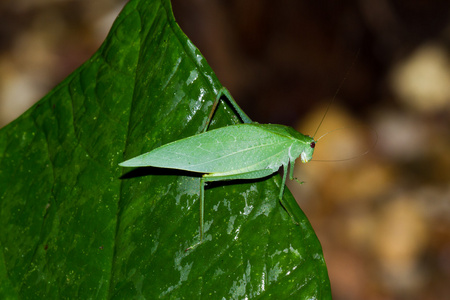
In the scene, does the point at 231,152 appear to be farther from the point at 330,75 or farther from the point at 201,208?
the point at 330,75

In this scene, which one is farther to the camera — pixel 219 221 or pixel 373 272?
pixel 373 272

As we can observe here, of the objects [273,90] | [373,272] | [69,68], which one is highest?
[69,68]

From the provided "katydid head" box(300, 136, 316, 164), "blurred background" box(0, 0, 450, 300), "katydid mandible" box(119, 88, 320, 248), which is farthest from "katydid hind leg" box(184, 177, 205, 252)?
"blurred background" box(0, 0, 450, 300)

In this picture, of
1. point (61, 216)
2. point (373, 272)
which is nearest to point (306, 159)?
point (61, 216)

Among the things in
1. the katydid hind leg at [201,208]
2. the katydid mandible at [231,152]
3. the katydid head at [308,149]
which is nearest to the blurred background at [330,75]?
the katydid head at [308,149]

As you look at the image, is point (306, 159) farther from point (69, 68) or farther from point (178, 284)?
point (69, 68)

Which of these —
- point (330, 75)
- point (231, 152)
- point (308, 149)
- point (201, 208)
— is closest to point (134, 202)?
point (201, 208)

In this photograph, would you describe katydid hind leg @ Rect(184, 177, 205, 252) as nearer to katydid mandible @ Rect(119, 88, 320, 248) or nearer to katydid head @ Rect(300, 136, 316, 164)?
katydid mandible @ Rect(119, 88, 320, 248)
